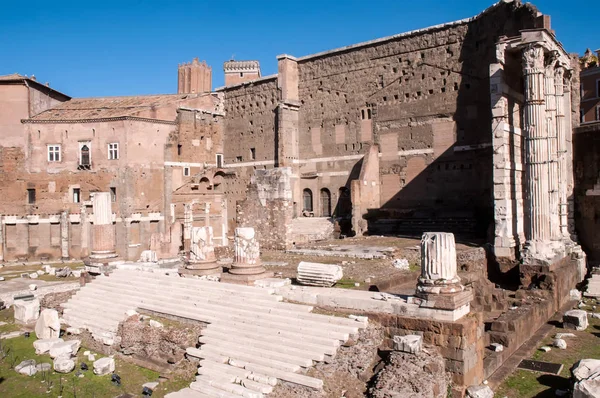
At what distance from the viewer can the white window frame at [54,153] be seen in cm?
2777

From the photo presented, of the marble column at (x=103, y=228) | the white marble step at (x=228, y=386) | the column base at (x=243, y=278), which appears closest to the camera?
the white marble step at (x=228, y=386)

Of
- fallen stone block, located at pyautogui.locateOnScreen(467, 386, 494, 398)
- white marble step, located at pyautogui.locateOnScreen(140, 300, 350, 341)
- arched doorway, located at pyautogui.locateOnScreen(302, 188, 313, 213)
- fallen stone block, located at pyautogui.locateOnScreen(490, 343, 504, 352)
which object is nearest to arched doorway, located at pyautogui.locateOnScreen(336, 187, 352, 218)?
arched doorway, located at pyautogui.locateOnScreen(302, 188, 313, 213)

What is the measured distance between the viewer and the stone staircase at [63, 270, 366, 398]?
7527mm

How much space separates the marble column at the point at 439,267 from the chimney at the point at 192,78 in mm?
34440

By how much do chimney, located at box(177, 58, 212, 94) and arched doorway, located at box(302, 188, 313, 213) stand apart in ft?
52.5

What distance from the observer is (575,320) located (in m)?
11.4

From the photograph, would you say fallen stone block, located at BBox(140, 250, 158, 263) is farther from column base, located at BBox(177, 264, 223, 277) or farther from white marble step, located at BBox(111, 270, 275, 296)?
column base, located at BBox(177, 264, 223, 277)

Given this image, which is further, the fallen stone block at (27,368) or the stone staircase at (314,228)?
the stone staircase at (314,228)

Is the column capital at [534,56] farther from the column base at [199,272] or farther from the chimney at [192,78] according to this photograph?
the chimney at [192,78]

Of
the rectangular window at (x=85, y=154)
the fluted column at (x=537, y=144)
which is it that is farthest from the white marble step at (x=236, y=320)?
the rectangular window at (x=85, y=154)

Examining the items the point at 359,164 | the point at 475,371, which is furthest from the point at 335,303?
the point at 359,164

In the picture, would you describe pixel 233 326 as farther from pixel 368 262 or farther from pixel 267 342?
pixel 368 262

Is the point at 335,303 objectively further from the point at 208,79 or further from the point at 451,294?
the point at 208,79

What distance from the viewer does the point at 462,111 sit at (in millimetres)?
21969
